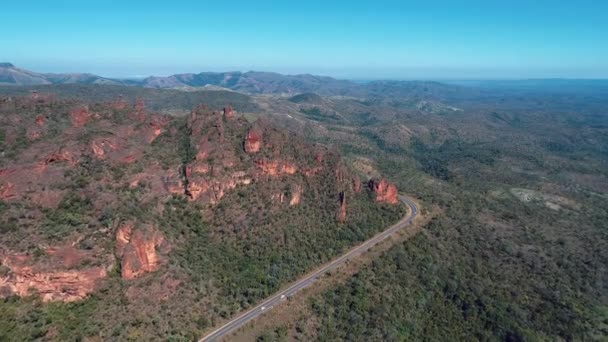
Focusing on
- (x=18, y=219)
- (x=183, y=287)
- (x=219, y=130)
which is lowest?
(x=183, y=287)

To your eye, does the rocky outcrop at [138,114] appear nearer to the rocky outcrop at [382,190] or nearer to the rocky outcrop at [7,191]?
the rocky outcrop at [7,191]

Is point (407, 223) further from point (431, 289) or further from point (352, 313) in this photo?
point (352, 313)

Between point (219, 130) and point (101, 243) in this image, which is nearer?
point (101, 243)

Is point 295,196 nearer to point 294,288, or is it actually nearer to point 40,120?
point 294,288

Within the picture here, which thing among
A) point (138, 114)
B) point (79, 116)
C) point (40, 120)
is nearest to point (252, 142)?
point (138, 114)

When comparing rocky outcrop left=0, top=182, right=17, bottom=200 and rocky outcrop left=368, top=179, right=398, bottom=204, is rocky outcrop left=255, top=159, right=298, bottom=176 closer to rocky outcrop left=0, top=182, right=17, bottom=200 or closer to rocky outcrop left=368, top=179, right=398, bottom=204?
rocky outcrop left=368, top=179, right=398, bottom=204

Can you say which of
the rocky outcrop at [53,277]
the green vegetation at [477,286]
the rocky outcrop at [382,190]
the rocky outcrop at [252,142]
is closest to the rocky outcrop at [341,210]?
the green vegetation at [477,286]

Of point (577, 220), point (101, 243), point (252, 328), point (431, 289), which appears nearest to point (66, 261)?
point (101, 243)
